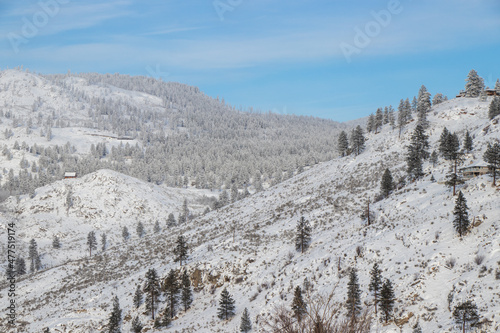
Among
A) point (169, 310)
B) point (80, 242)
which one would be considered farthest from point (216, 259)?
point (80, 242)

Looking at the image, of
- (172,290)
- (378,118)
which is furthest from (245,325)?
(378,118)

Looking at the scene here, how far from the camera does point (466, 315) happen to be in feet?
77.6

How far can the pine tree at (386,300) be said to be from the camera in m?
28.6

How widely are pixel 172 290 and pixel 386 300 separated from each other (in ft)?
93.6

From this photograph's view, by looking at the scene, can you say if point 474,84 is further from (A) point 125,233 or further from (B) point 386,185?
(A) point 125,233

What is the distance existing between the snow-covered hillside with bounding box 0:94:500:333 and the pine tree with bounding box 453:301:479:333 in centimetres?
80

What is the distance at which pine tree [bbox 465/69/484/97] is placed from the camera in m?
100

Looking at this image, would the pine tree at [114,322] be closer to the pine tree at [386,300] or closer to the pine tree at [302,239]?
the pine tree at [302,239]

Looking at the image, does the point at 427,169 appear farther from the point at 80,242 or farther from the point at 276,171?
the point at 276,171

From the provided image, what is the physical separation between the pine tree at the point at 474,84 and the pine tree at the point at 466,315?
96.1 meters

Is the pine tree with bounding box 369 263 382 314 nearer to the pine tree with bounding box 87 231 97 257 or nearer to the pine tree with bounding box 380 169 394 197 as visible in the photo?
the pine tree with bounding box 380 169 394 197

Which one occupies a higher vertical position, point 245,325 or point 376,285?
point 376,285

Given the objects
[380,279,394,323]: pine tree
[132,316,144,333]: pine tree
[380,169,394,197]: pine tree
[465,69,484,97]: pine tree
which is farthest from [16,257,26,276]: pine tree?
[465,69,484,97]: pine tree

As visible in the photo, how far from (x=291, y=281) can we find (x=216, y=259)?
15.1 m
